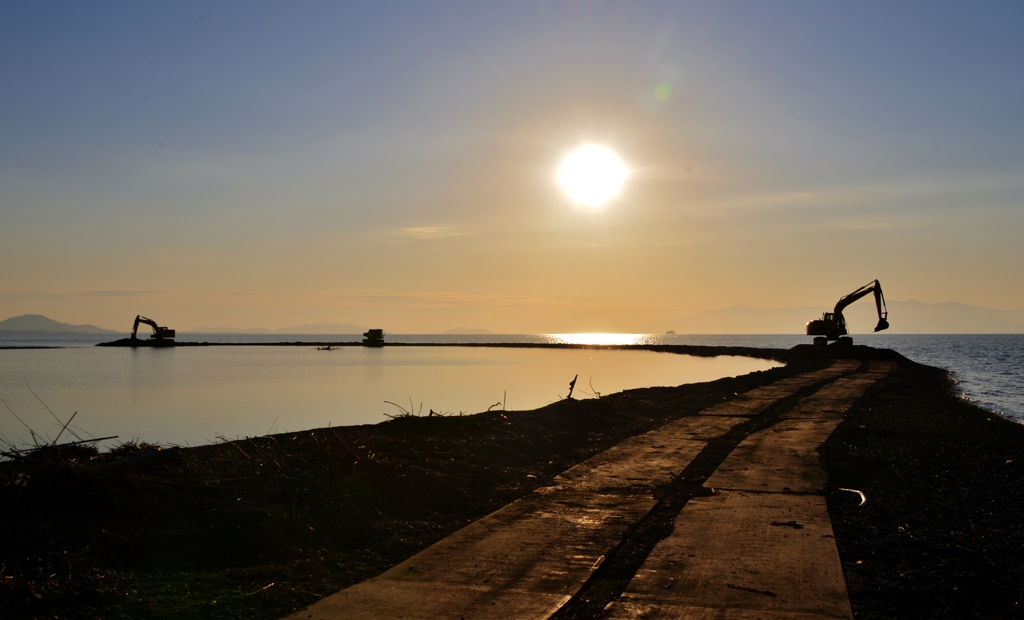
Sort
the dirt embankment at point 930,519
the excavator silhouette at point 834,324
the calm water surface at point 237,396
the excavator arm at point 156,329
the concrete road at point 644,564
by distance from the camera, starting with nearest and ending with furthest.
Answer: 1. the concrete road at point 644,564
2. the dirt embankment at point 930,519
3. the calm water surface at point 237,396
4. the excavator silhouette at point 834,324
5. the excavator arm at point 156,329

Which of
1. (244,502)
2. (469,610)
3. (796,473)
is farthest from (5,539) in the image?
(796,473)

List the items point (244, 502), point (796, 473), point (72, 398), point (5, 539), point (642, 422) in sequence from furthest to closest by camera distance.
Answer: point (72, 398) < point (642, 422) < point (796, 473) < point (244, 502) < point (5, 539)

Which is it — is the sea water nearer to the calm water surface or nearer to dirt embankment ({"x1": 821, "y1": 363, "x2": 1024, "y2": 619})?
the calm water surface

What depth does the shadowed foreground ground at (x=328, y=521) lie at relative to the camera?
219 inches

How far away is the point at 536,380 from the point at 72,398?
2183 centimetres

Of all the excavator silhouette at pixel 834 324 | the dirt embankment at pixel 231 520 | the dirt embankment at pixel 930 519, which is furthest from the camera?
the excavator silhouette at pixel 834 324

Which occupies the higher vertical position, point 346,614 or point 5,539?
point 5,539

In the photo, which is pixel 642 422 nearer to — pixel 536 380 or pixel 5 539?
pixel 5 539

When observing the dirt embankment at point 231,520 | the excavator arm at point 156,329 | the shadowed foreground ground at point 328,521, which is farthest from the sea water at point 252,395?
the excavator arm at point 156,329

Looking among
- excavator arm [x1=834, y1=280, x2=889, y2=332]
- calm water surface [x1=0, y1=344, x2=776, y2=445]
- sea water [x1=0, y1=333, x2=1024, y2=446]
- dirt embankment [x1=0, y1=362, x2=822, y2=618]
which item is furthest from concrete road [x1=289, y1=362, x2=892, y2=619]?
excavator arm [x1=834, y1=280, x2=889, y2=332]

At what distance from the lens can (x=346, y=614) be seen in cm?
524

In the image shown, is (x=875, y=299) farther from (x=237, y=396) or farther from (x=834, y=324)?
(x=237, y=396)

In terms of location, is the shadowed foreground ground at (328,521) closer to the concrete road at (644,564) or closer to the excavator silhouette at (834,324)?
the concrete road at (644,564)

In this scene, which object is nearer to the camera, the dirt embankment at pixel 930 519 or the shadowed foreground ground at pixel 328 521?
the shadowed foreground ground at pixel 328 521
